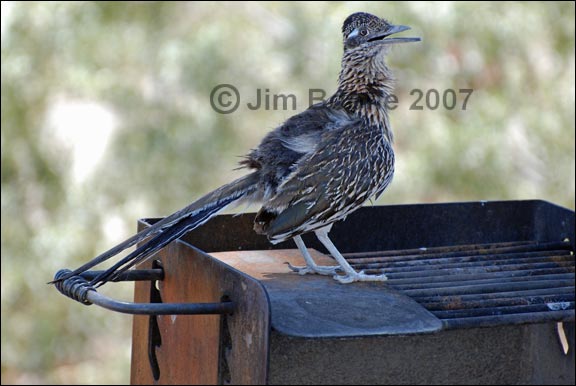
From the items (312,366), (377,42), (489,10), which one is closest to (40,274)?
(489,10)

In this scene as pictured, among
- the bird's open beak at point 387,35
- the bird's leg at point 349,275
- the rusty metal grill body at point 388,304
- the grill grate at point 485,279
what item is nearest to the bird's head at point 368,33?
the bird's open beak at point 387,35

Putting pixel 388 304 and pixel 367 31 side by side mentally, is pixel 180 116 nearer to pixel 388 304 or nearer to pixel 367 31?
pixel 367 31

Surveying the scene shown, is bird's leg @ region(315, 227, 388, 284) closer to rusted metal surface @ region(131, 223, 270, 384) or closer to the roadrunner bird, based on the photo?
the roadrunner bird

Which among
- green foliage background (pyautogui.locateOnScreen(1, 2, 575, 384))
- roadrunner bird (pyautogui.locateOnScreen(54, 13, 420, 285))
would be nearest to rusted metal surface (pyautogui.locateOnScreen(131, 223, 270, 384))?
roadrunner bird (pyautogui.locateOnScreen(54, 13, 420, 285))

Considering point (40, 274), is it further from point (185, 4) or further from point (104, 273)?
point (104, 273)

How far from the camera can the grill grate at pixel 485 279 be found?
12.1 feet

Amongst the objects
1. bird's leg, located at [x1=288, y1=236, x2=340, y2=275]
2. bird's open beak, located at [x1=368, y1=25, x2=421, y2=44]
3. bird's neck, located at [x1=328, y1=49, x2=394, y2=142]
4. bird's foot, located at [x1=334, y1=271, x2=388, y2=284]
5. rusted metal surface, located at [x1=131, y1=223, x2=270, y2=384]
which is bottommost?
rusted metal surface, located at [x1=131, y1=223, x2=270, y2=384]

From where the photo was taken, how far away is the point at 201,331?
395cm

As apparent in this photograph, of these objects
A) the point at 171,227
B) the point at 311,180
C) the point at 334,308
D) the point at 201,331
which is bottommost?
the point at 201,331

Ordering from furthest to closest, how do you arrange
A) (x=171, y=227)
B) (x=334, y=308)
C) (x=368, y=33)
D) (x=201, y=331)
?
(x=368, y=33) → (x=171, y=227) → (x=201, y=331) → (x=334, y=308)

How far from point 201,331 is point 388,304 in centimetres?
74

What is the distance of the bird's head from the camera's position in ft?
17.3

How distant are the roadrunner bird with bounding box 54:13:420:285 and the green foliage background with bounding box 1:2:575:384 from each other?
4.75 meters

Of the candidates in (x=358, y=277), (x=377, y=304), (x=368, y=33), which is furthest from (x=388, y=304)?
(x=368, y=33)
